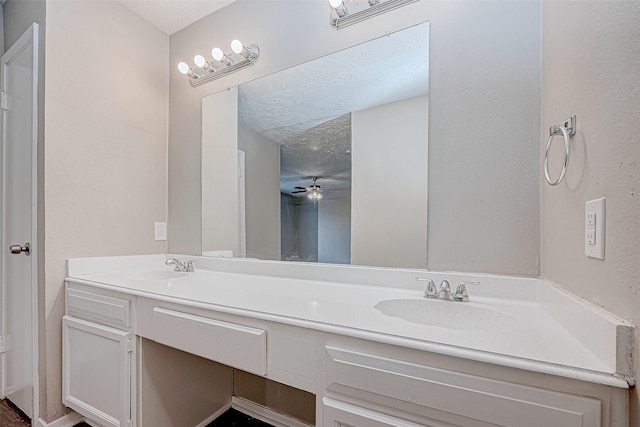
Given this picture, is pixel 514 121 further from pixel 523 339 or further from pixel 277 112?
pixel 277 112

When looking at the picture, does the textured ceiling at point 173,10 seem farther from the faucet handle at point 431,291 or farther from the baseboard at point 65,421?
the baseboard at point 65,421

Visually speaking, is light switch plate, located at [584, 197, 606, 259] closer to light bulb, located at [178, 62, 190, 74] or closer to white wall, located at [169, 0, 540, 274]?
white wall, located at [169, 0, 540, 274]

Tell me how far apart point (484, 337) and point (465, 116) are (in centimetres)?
81

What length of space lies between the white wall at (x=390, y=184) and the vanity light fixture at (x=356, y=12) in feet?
1.27

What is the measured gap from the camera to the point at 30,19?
164cm

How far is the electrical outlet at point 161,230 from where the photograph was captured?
6.66 ft

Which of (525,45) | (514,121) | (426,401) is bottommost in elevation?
(426,401)

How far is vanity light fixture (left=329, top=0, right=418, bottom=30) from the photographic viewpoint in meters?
1.30

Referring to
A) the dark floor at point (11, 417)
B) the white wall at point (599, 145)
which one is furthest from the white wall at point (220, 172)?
the white wall at point (599, 145)

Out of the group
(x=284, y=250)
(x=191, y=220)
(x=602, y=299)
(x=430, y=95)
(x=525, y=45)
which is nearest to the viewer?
(x=602, y=299)

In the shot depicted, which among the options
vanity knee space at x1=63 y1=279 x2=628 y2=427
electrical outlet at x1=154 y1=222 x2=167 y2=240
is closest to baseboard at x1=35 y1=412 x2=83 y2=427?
vanity knee space at x1=63 y1=279 x2=628 y2=427

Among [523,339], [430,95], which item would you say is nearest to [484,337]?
[523,339]

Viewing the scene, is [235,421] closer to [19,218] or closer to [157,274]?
[157,274]

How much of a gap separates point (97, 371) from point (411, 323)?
1.46 m
